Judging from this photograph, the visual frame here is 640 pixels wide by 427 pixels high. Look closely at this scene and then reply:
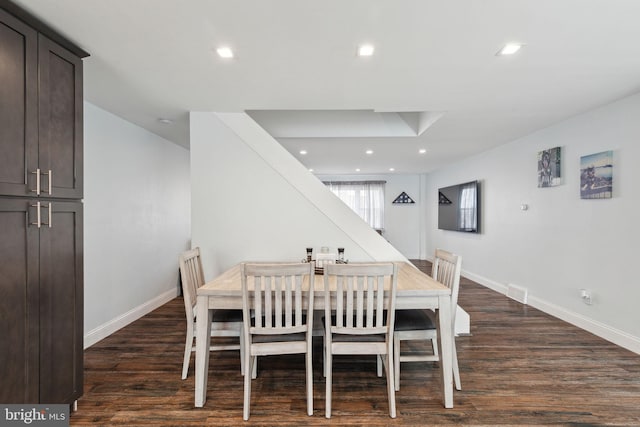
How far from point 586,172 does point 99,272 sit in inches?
206

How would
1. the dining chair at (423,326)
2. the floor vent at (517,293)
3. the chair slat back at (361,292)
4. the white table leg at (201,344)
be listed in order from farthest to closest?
the floor vent at (517,293)
the dining chair at (423,326)
the white table leg at (201,344)
the chair slat back at (361,292)

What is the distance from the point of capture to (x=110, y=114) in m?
3.51

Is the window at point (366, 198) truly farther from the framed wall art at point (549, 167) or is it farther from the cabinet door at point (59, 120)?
the cabinet door at point (59, 120)

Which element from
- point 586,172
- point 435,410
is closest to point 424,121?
point 586,172

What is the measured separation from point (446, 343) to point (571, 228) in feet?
8.81

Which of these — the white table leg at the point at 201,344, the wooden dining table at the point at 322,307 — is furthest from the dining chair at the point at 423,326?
the white table leg at the point at 201,344

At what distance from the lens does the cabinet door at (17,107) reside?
1.64m

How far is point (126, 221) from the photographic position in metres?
3.80

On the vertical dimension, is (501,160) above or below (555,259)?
above

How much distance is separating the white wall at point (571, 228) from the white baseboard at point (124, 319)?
16.4ft

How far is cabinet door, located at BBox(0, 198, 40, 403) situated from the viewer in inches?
64.7

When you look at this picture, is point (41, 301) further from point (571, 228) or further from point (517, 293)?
point (517, 293)

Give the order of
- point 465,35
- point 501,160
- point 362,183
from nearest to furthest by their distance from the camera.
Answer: point 465,35 → point 501,160 → point 362,183

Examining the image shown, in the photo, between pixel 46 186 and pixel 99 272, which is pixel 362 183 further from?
pixel 46 186
